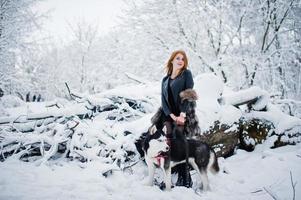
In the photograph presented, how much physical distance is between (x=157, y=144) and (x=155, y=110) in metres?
2.20

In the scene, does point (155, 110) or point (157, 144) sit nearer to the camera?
point (157, 144)

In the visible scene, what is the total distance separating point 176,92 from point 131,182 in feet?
5.07

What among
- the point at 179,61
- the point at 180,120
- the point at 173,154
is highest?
the point at 179,61

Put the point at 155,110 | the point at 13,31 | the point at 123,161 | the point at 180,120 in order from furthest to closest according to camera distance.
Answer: the point at 13,31 < the point at 155,110 < the point at 123,161 < the point at 180,120

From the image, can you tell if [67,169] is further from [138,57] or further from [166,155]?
[138,57]

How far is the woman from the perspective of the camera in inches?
134

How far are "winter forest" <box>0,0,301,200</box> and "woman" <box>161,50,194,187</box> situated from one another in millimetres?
335

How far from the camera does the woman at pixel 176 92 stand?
11.2 ft

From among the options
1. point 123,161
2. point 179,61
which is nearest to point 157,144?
point 123,161

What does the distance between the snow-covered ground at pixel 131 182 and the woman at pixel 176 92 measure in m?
0.32

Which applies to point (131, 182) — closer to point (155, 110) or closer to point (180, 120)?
point (180, 120)

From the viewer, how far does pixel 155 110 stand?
5387mm

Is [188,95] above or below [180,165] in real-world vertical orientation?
above

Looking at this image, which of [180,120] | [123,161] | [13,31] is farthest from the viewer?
[13,31]
